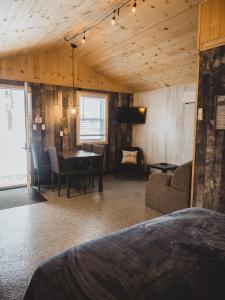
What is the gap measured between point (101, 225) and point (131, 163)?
2.92 m

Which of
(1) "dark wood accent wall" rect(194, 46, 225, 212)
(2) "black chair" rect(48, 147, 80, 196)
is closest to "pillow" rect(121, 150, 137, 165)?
(2) "black chair" rect(48, 147, 80, 196)

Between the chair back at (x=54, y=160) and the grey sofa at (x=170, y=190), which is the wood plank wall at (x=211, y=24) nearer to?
the grey sofa at (x=170, y=190)

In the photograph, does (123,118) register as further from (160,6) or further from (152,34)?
(160,6)

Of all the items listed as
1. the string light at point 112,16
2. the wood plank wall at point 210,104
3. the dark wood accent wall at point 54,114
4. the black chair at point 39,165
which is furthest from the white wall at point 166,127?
the black chair at point 39,165

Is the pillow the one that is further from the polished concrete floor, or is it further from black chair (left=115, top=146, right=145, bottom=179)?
the polished concrete floor

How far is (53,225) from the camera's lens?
324 centimetres

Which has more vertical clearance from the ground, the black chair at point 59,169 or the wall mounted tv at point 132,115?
the wall mounted tv at point 132,115

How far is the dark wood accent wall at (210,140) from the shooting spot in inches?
108

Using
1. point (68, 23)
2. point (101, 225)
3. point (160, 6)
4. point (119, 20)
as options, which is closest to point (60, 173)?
point (101, 225)

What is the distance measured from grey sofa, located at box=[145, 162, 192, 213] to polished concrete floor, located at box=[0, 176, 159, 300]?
205 mm

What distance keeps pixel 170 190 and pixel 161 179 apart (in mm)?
259

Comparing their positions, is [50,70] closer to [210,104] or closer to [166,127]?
[166,127]

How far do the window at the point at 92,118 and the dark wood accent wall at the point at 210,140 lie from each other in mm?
3608

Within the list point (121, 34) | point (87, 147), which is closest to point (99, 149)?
point (87, 147)
